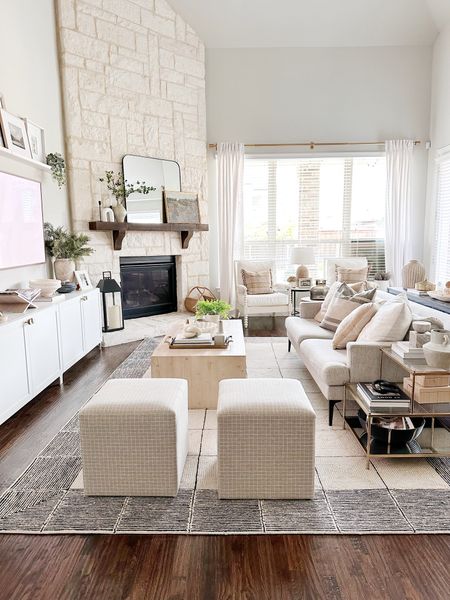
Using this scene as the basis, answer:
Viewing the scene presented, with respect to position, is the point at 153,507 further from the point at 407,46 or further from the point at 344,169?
the point at 407,46

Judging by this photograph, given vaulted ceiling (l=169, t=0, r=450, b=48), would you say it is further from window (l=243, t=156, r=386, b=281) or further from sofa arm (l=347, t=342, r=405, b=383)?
sofa arm (l=347, t=342, r=405, b=383)

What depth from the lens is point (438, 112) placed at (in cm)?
643

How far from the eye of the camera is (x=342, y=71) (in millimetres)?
6633

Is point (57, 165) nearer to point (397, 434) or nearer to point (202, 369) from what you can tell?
point (202, 369)

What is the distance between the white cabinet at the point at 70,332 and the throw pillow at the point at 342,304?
2.34m

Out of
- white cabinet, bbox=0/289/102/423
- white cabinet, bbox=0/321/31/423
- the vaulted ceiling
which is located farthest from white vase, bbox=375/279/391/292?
white cabinet, bbox=0/321/31/423

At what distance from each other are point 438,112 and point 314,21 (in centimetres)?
221

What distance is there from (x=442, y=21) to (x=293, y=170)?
276cm

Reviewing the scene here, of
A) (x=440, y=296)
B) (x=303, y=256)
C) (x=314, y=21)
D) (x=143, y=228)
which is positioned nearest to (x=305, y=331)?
(x=440, y=296)

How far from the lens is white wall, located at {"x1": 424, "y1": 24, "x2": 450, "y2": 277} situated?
20.2 feet

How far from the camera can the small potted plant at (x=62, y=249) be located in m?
4.69

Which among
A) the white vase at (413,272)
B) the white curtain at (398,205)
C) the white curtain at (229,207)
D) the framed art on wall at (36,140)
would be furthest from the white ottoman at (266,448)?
the white curtain at (398,205)

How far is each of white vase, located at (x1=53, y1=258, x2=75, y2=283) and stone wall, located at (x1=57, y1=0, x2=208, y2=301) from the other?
2.55ft

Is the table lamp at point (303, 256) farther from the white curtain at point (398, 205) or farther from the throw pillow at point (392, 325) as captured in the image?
the throw pillow at point (392, 325)
